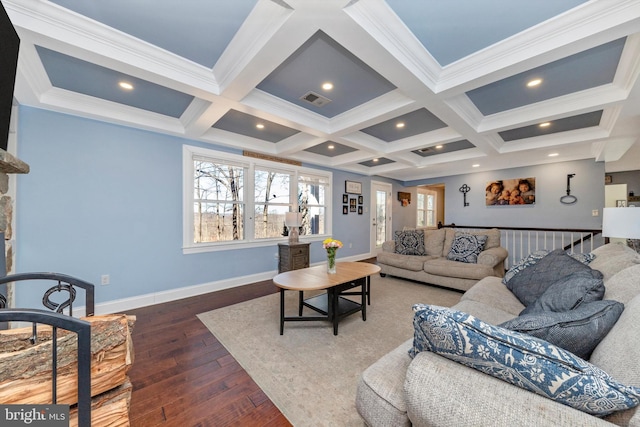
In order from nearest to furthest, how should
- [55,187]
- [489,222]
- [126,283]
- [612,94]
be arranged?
1. [612,94]
2. [55,187]
3. [126,283]
4. [489,222]

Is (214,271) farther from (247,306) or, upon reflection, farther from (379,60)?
(379,60)

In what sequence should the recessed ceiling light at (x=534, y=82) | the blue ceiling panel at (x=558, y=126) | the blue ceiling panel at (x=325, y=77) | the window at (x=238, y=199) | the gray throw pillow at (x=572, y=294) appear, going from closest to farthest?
the gray throw pillow at (x=572, y=294) < the blue ceiling panel at (x=325, y=77) < the recessed ceiling light at (x=534, y=82) < the blue ceiling panel at (x=558, y=126) < the window at (x=238, y=199)

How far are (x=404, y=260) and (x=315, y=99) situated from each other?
2898mm

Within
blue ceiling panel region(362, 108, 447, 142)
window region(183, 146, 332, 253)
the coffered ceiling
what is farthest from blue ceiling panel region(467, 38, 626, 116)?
window region(183, 146, 332, 253)

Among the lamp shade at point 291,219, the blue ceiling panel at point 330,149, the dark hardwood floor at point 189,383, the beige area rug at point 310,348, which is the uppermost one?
the blue ceiling panel at point 330,149

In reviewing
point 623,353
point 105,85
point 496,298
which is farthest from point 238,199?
point 623,353

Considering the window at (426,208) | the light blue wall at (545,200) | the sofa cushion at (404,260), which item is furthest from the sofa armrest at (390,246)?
the window at (426,208)

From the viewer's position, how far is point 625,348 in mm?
791

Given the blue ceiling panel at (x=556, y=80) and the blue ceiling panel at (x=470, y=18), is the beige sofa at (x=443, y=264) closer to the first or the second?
the blue ceiling panel at (x=556, y=80)

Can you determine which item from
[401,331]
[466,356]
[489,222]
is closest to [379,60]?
[466,356]

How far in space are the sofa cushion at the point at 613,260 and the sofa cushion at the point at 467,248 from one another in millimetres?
1694

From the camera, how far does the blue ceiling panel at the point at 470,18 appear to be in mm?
1529

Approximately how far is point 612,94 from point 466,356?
10.7 feet

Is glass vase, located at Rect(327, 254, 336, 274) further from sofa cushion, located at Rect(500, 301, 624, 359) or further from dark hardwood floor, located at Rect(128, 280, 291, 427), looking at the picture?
sofa cushion, located at Rect(500, 301, 624, 359)
